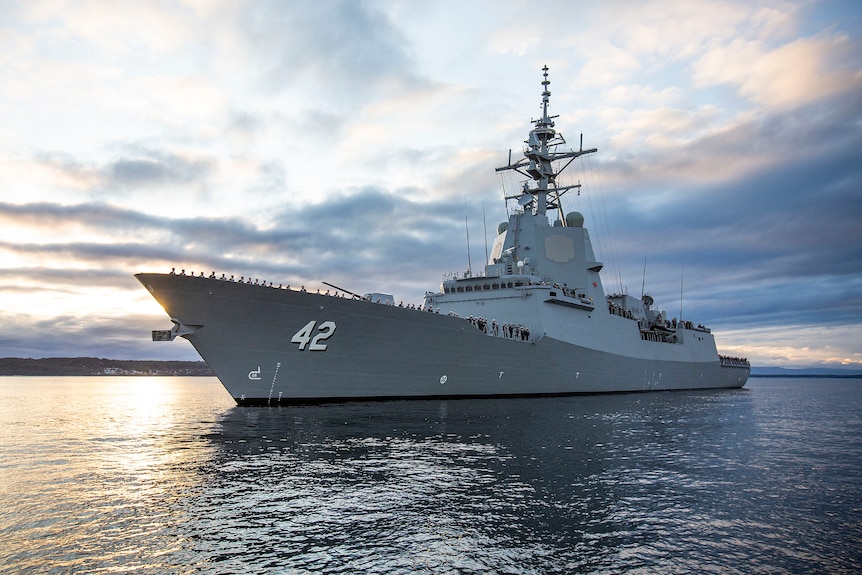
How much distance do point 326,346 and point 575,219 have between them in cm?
2075

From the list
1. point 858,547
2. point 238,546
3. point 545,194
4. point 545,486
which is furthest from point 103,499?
point 545,194

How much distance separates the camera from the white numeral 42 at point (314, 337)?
18844 millimetres

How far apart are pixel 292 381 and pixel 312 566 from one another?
47.1 ft

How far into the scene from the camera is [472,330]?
75.2ft

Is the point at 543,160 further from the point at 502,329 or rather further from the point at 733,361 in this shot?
the point at 733,361

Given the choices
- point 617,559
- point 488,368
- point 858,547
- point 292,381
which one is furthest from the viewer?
point 488,368

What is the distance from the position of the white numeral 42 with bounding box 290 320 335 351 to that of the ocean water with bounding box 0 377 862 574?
3911 millimetres

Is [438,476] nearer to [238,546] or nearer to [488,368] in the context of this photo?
[238,546]

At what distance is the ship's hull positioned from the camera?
17.9 metres

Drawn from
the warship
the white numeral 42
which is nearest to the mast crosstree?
the warship

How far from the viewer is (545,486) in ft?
29.7

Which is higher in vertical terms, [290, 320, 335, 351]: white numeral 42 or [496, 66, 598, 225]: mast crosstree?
[496, 66, 598, 225]: mast crosstree

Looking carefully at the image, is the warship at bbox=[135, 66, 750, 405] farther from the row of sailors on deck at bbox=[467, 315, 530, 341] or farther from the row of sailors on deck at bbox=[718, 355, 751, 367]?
the row of sailors on deck at bbox=[718, 355, 751, 367]

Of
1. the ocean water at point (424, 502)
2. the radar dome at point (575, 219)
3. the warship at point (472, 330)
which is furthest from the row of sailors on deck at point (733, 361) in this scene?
the ocean water at point (424, 502)
